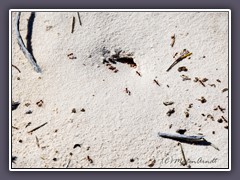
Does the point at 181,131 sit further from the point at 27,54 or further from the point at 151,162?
the point at 27,54

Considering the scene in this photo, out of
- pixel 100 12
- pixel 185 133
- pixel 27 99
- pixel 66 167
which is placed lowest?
pixel 66 167

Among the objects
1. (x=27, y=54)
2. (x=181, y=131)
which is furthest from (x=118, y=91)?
(x=27, y=54)

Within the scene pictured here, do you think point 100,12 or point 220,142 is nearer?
point 220,142

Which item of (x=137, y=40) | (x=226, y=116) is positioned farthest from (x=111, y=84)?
(x=226, y=116)

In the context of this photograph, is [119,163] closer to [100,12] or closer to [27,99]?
[27,99]

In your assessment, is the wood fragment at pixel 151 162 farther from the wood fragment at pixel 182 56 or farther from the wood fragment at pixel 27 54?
the wood fragment at pixel 27 54

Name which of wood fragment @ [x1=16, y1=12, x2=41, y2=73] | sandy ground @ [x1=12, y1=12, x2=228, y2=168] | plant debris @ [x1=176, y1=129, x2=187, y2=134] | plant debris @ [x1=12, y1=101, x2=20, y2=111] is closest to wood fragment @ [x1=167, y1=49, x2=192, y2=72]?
sandy ground @ [x1=12, y1=12, x2=228, y2=168]

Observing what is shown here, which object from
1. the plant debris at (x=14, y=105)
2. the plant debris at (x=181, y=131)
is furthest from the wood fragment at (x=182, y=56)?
the plant debris at (x=14, y=105)

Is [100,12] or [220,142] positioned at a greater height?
[100,12]

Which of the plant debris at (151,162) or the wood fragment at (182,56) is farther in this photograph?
the wood fragment at (182,56)
